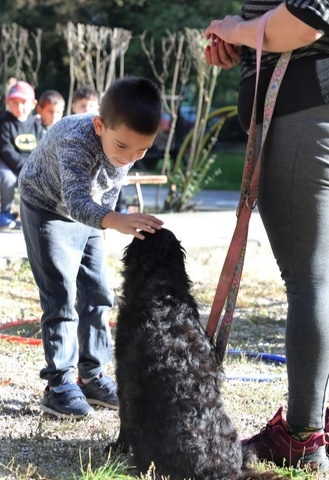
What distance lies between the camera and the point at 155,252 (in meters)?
3.14

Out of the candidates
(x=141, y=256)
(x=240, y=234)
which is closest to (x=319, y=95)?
(x=240, y=234)

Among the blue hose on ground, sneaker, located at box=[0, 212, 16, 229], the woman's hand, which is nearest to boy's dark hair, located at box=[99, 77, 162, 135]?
the woman's hand

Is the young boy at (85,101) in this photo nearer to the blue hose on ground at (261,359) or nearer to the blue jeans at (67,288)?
the blue hose on ground at (261,359)

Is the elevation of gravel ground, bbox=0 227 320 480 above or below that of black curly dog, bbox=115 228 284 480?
below

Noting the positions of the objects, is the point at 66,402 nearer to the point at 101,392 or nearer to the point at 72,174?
Answer: the point at 101,392

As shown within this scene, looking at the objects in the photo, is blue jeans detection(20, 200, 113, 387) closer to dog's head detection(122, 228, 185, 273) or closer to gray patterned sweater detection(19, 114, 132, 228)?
gray patterned sweater detection(19, 114, 132, 228)

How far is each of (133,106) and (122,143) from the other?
0.16 meters

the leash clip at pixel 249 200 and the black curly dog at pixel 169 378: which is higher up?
the leash clip at pixel 249 200

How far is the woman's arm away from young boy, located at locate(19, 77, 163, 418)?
510 millimetres

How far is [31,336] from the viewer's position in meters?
5.66

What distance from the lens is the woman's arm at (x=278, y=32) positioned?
9.75ft

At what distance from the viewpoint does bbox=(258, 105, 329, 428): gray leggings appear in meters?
3.14

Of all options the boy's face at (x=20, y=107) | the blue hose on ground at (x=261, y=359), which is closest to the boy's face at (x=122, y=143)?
the blue hose on ground at (x=261, y=359)

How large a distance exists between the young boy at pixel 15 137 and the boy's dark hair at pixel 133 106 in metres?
6.68
